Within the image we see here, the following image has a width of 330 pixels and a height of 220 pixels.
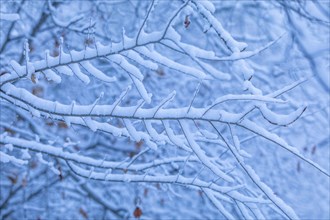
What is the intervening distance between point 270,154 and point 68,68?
4715mm

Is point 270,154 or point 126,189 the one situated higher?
point 270,154

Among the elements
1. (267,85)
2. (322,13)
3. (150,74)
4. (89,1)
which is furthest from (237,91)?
→ (322,13)

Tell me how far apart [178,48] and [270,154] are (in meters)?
4.75

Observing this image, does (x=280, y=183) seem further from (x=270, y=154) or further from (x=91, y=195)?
(x=91, y=195)

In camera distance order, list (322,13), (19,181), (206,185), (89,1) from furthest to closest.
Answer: (19,181) < (89,1) < (322,13) < (206,185)

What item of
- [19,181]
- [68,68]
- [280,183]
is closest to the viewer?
[68,68]

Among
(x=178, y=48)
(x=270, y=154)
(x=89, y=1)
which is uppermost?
(x=89, y=1)

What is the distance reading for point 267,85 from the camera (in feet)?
16.4

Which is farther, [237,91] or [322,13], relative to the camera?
[237,91]

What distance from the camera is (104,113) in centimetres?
150

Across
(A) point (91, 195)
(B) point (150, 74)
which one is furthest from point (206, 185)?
(B) point (150, 74)

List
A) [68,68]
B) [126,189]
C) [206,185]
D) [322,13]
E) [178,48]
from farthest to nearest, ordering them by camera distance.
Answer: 1. [126,189]
2. [322,13]
3. [206,185]
4. [68,68]
5. [178,48]

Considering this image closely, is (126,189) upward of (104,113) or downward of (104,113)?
upward

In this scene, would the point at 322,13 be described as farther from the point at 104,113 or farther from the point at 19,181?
the point at 19,181
